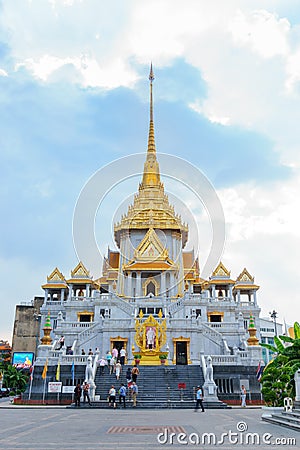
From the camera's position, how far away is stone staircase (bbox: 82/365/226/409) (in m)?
24.8

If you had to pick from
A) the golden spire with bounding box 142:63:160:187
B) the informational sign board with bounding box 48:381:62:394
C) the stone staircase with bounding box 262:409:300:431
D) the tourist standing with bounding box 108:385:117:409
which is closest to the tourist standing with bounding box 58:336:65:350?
the informational sign board with bounding box 48:381:62:394

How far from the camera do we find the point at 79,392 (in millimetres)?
24047

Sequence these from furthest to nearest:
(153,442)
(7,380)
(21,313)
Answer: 1. (21,313)
2. (7,380)
3. (153,442)

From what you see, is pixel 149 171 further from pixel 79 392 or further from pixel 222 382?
pixel 79 392

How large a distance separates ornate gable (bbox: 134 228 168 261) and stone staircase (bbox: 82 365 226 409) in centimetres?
2025

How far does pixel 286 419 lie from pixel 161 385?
44.5 ft

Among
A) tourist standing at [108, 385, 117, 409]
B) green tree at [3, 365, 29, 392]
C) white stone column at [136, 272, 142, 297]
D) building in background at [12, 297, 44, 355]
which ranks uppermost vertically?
white stone column at [136, 272, 142, 297]

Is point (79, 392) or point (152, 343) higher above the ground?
point (152, 343)

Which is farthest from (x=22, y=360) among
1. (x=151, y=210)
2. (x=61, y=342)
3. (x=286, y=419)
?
(x=286, y=419)


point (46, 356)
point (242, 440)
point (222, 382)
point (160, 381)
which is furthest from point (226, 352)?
point (242, 440)

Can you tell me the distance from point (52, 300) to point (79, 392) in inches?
1166

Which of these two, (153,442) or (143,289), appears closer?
(153,442)

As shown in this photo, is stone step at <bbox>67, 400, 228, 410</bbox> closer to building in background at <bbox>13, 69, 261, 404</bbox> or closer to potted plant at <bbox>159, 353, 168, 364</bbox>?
building in background at <bbox>13, 69, 261, 404</bbox>

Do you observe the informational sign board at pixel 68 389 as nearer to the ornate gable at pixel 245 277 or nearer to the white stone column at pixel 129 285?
the white stone column at pixel 129 285
